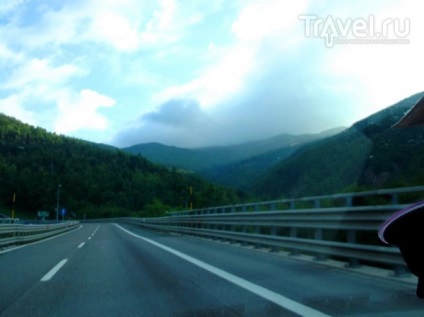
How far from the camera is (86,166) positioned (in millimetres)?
132375

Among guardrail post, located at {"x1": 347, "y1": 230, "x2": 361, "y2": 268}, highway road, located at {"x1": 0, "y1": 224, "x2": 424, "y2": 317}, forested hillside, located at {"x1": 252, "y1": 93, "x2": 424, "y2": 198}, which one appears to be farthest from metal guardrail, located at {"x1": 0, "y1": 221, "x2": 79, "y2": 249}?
guardrail post, located at {"x1": 347, "y1": 230, "x2": 361, "y2": 268}

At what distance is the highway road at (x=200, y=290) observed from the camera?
6.15 m

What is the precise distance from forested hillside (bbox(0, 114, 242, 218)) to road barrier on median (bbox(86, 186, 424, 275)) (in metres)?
43.1

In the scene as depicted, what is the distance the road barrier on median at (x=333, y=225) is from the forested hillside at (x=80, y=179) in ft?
142

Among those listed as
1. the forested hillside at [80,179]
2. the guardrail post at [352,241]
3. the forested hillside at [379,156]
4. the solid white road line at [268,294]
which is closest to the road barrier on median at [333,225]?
the guardrail post at [352,241]

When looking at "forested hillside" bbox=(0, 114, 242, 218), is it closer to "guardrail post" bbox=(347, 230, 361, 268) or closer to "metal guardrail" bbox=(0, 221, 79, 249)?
"metal guardrail" bbox=(0, 221, 79, 249)

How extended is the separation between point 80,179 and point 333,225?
420ft

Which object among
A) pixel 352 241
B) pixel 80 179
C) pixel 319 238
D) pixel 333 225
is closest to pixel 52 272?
pixel 319 238

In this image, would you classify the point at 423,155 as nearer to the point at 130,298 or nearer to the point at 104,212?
the point at 130,298

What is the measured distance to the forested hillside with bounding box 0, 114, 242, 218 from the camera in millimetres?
78375

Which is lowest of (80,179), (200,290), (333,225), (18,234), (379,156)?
(200,290)

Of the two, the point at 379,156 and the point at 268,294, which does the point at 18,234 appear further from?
the point at 268,294

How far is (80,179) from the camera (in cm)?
13225

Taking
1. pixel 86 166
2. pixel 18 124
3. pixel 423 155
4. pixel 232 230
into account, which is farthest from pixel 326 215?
pixel 86 166
